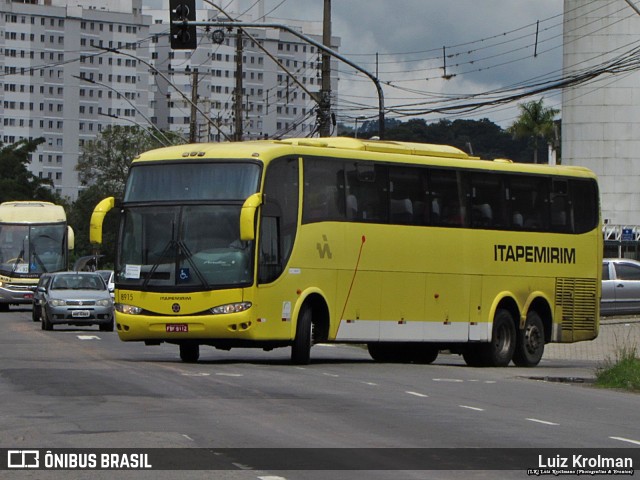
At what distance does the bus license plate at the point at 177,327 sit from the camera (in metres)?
24.0

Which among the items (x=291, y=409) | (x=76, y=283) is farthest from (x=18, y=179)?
(x=291, y=409)

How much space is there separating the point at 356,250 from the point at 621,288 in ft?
73.8

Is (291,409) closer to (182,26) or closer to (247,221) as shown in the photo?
(247,221)

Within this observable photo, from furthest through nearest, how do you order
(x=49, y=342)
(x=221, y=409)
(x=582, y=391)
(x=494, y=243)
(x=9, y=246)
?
1. (x=9, y=246)
2. (x=49, y=342)
3. (x=494, y=243)
4. (x=582, y=391)
5. (x=221, y=409)

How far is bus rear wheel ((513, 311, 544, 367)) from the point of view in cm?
2891

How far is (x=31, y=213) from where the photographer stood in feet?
191

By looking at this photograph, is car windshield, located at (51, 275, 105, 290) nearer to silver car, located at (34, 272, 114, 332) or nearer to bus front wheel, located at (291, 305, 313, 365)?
silver car, located at (34, 272, 114, 332)

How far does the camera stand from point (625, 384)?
23109 mm

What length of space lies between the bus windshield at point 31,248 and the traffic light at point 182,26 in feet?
88.2

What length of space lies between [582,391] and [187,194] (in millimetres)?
6763

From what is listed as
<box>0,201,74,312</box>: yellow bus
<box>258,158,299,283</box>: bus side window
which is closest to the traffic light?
<box>258,158,299,283</box>: bus side window

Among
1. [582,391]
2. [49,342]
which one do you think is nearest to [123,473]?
[582,391]

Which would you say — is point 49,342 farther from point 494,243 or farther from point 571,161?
point 571,161

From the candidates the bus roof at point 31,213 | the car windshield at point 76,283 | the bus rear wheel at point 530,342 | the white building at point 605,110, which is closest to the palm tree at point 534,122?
the white building at point 605,110
